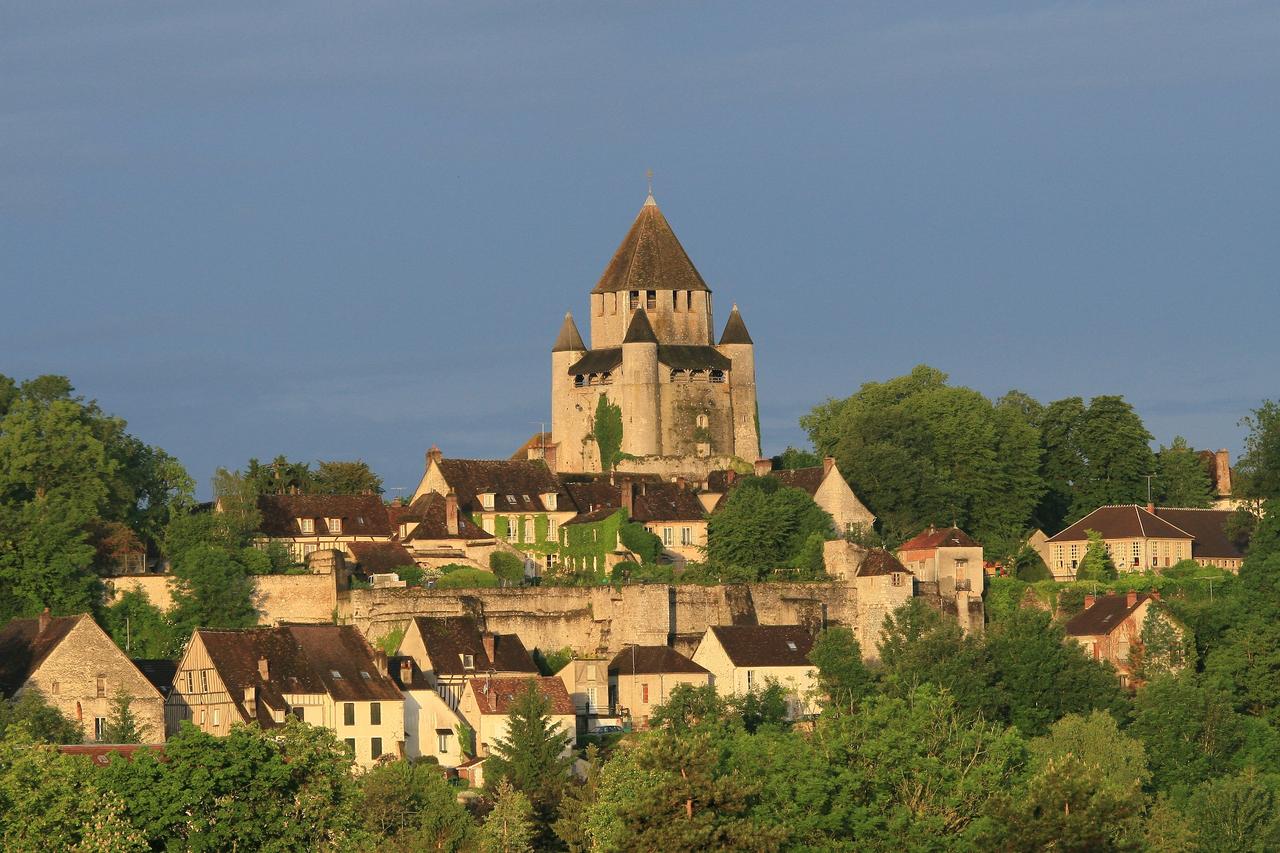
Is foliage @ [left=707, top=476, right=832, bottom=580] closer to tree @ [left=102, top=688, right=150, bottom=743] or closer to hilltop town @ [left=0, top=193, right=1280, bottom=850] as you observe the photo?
hilltop town @ [left=0, top=193, right=1280, bottom=850]

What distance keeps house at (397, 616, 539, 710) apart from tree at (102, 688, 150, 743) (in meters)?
7.87

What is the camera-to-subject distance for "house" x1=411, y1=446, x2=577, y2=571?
91.9 meters

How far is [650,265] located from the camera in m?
101

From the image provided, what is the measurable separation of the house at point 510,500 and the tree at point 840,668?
1138 cm

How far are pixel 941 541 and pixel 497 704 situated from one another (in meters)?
16.2

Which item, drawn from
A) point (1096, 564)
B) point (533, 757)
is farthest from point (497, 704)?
point (1096, 564)

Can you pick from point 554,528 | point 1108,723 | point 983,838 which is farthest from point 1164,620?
point 983,838

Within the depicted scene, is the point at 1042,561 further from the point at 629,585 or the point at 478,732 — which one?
the point at 478,732

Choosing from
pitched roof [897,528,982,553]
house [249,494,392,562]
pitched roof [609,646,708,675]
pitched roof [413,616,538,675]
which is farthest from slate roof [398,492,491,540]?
pitched roof [897,528,982,553]

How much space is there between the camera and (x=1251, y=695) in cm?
8400

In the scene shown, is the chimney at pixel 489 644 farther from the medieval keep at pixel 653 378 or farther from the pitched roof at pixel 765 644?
the medieval keep at pixel 653 378

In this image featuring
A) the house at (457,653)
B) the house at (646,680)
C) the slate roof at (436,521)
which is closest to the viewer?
the house at (457,653)

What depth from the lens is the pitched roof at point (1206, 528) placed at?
3765 inches

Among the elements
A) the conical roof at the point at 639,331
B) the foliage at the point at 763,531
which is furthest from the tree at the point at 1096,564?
the conical roof at the point at 639,331
